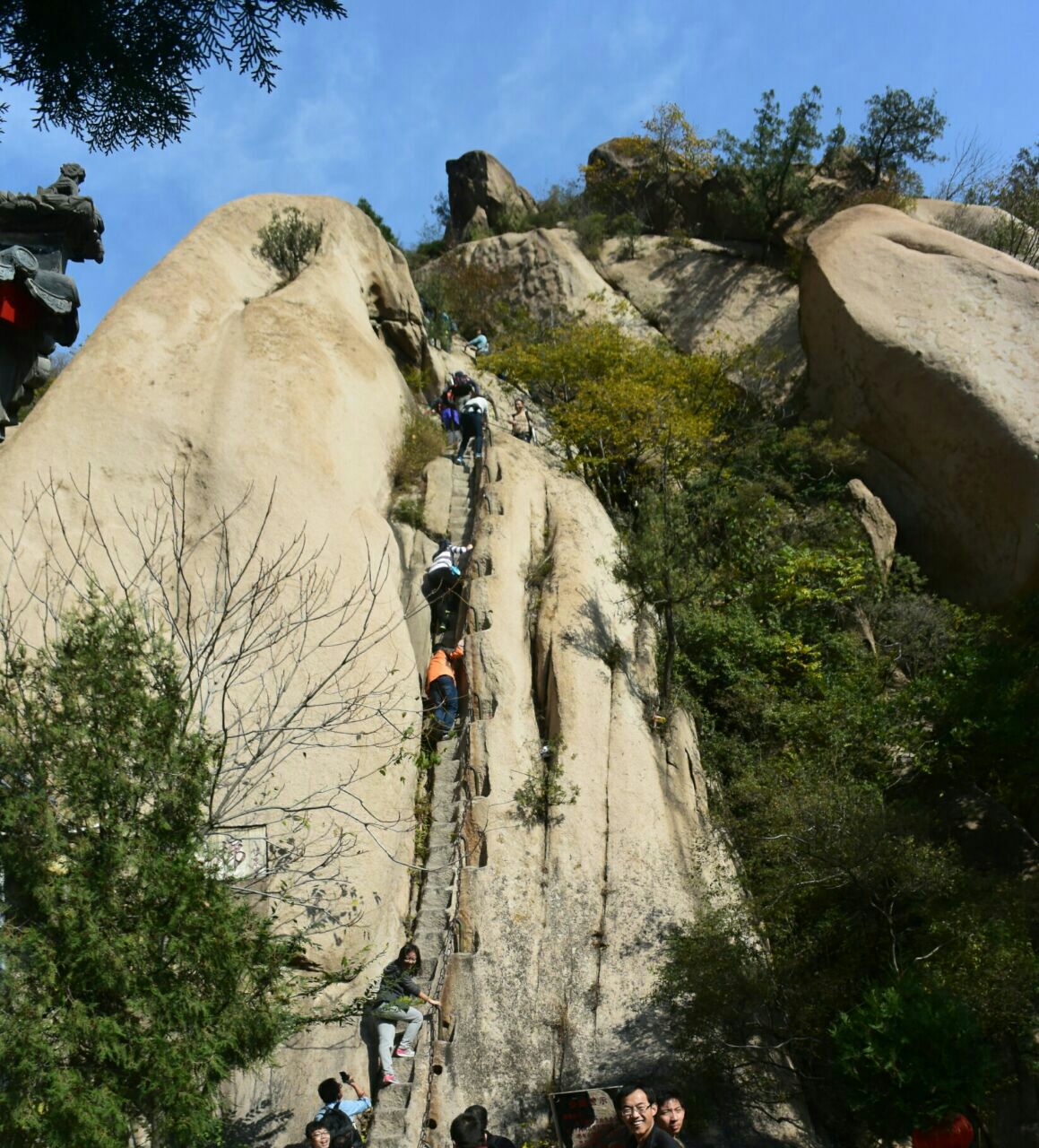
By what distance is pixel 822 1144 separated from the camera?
9719 mm

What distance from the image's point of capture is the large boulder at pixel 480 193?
36.5 m

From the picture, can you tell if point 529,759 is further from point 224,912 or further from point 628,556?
point 224,912

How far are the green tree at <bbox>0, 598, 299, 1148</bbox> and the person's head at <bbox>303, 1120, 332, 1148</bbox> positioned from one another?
33.0 inches

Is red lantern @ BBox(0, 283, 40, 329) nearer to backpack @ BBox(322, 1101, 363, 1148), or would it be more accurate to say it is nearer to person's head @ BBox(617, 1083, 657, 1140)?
backpack @ BBox(322, 1101, 363, 1148)

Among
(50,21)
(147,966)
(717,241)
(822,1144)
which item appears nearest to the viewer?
(50,21)

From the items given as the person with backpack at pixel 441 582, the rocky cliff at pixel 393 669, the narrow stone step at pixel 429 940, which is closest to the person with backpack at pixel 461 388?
the rocky cliff at pixel 393 669

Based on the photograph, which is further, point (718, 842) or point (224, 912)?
point (718, 842)

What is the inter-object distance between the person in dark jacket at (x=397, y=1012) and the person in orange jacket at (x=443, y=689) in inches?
158

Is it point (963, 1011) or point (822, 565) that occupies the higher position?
point (822, 565)

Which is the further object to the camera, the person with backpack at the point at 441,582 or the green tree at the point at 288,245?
the green tree at the point at 288,245

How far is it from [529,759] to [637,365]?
10593 millimetres

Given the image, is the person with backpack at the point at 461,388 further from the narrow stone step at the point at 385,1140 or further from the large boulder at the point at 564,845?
the narrow stone step at the point at 385,1140

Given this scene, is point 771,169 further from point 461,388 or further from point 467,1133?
point 467,1133

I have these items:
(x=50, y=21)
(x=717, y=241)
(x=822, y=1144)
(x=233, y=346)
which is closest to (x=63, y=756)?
(x=50, y=21)
